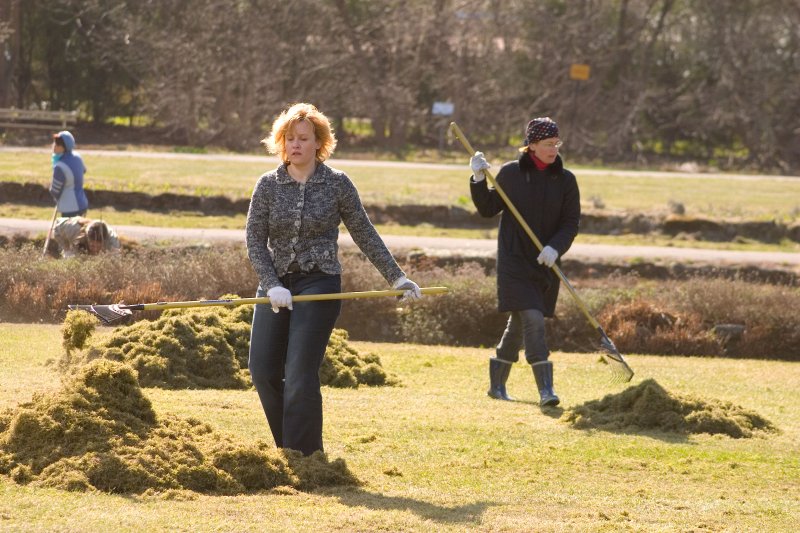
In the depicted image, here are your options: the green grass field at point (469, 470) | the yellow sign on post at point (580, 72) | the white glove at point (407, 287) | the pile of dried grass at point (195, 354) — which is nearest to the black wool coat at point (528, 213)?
the green grass field at point (469, 470)

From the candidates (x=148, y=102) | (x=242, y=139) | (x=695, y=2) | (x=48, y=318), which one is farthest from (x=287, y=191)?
(x=695, y=2)

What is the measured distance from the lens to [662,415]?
29.3 ft

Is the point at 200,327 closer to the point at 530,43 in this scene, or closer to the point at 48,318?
the point at 48,318

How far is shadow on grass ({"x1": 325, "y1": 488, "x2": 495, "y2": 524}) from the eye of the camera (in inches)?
241

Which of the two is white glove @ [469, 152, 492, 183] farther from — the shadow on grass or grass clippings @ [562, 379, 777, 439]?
the shadow on grass

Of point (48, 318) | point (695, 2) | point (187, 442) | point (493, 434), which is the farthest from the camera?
point (695, 2)

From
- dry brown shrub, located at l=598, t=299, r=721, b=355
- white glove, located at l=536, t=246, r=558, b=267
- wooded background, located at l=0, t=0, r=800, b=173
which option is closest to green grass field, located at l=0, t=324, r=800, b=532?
white glove, located at l=536, t=246, r=558, b=267

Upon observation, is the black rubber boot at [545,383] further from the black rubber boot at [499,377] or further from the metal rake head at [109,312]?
the metal rake head at [109,312]

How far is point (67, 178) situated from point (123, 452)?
11649mm

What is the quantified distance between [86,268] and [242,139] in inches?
927

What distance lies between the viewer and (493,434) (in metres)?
8.42

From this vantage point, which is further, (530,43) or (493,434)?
(530,43)

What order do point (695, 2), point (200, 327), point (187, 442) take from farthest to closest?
point (695, 2) < point (200, 327) < point (187, 442)

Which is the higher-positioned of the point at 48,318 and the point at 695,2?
the point at 695,2
